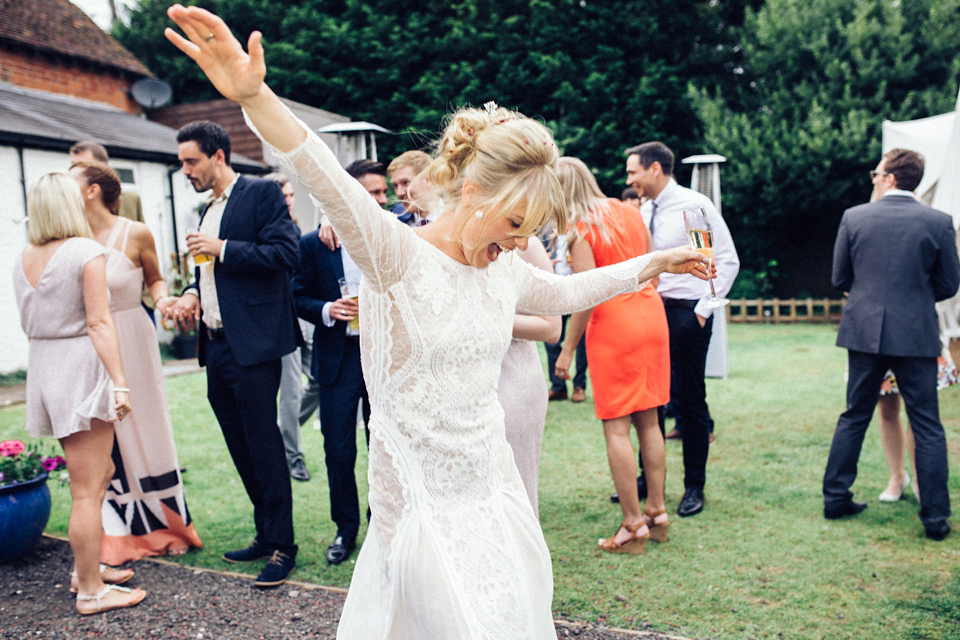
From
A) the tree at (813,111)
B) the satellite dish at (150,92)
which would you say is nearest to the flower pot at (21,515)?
the tree at (813,111)

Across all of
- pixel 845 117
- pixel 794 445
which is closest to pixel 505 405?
pixel 794 445

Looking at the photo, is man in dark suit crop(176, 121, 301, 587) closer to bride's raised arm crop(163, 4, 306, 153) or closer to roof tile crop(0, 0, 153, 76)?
bride's raised arm crop(163, 4, 306, 153)

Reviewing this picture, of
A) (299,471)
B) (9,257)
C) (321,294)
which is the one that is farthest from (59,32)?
(321,294)

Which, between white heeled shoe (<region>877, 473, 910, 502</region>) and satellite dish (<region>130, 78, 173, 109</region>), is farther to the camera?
satellite dish (<region>130, 78, 173, 109</region>)

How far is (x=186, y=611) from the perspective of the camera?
141 inches

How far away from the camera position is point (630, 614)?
3369mm

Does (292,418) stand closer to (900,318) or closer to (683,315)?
(683,315)

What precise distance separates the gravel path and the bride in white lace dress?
4.90 ft

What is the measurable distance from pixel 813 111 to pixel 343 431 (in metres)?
16.7

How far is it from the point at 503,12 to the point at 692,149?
7.19 metres

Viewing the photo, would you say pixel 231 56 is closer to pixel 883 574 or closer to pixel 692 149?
pixel 883 574

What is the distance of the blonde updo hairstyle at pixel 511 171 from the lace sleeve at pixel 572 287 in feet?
1.27

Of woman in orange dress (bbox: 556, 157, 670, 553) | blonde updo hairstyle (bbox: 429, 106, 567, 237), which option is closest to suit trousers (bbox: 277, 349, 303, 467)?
woman in orange dress (bbox: 556, 157, 670, 553)

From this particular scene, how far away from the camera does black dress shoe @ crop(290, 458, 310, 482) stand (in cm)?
577
